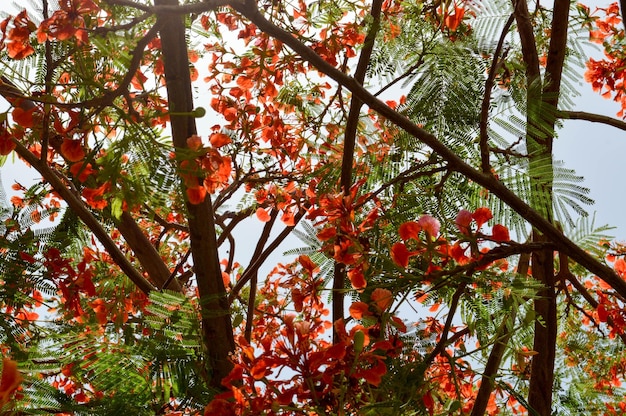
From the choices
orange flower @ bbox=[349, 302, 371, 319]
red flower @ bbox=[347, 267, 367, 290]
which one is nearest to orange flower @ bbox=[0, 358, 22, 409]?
orange flower @ bbox=[349, 302, 371, 319]

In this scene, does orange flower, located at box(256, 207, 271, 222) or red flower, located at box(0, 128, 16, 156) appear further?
orange flower, located at box(256, 207, 271, 222)

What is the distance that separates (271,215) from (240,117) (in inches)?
21.8

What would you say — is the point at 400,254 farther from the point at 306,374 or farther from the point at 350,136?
the point at 350,136

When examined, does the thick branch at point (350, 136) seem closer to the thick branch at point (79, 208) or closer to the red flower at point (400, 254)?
the red flower at point (400, 254)

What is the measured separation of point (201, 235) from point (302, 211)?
0.91 meters

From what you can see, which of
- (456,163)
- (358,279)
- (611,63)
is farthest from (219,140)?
(611,63)

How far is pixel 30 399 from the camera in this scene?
1528 mm

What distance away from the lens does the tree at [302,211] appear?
1343 mm

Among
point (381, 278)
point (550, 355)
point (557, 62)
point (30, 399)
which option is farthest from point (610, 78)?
point (30, 399)

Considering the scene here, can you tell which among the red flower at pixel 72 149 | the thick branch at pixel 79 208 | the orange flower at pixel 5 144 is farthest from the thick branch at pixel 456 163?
the thick branch at pixel 79 208

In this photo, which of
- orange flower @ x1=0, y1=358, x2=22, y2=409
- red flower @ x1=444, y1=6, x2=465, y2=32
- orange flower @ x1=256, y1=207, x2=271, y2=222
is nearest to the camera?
orange flower @ x1=0, y1=358, x2=22, y2=409

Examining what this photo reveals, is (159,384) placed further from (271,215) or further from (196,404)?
(271,215)

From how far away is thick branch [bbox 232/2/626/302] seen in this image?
49.4 inches

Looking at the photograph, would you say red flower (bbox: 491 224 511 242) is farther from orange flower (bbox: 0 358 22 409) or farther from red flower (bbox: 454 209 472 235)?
orange flower (bbox: 0 358 22 409)
